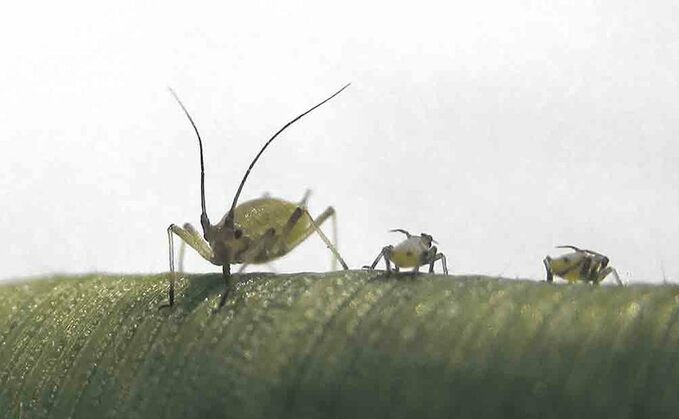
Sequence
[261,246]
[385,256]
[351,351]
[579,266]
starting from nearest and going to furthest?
[351,351], [385,256], [579,266], [261,246]

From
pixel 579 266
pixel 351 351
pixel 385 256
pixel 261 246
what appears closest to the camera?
pixel 351 351

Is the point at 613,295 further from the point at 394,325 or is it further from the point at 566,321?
the point at 394,325

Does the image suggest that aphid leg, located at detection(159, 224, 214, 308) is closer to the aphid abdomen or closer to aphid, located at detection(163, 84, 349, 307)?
aphid, located at detection(163, 84, 349, 307)

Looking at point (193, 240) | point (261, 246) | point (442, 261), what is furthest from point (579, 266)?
point (193, 240)

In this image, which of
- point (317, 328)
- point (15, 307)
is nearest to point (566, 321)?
point (317, 328)

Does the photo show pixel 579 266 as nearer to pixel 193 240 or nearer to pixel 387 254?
pixel 387 254

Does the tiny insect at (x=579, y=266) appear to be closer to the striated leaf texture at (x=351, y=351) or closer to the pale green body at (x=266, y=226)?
the striated leaf texture at (x=351, y=351)
